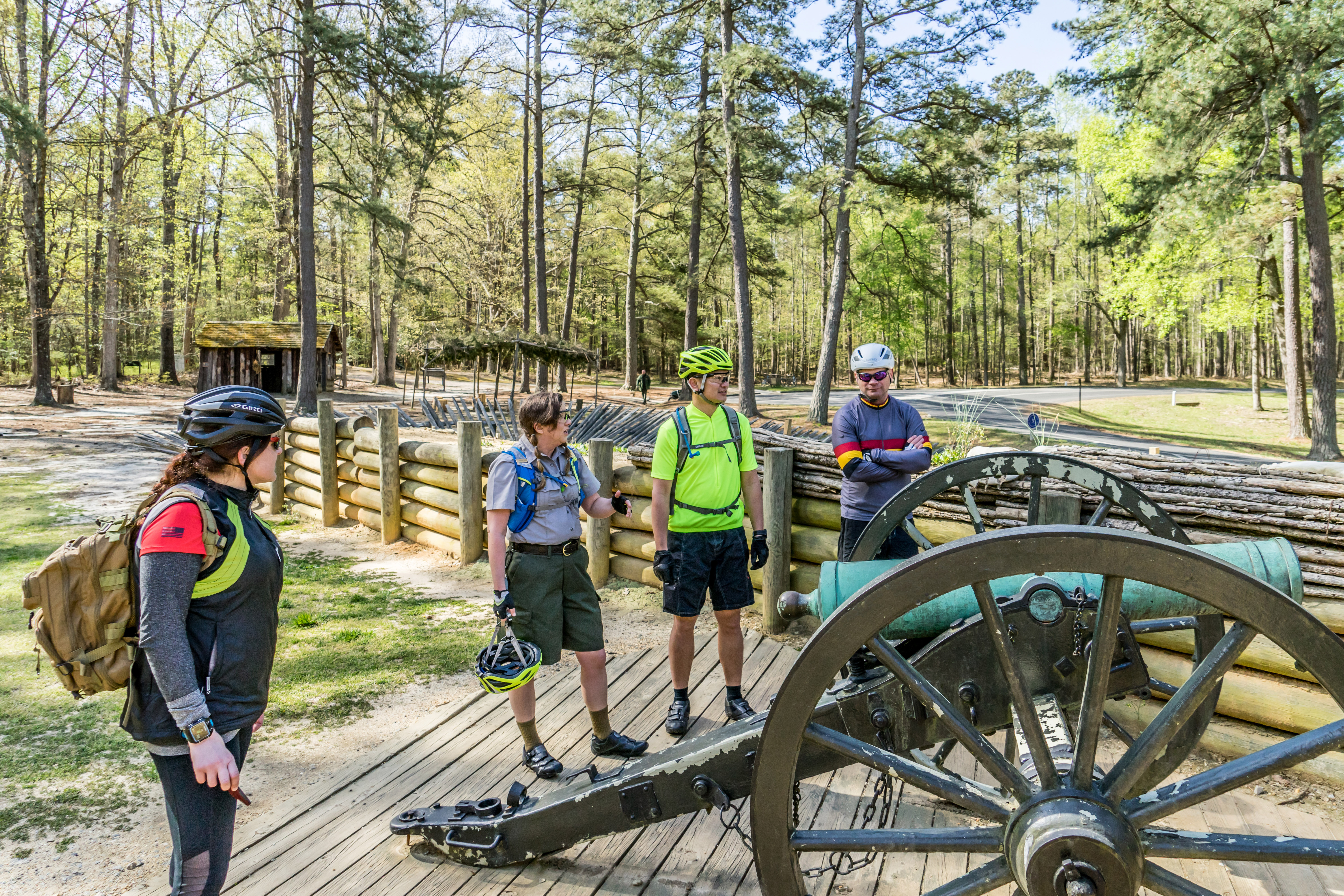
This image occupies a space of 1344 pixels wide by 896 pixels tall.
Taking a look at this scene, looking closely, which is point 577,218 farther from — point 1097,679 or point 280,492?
point 1097,679

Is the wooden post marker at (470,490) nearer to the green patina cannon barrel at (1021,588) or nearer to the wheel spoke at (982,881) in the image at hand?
the green patina cannon barrel at (1021,588)

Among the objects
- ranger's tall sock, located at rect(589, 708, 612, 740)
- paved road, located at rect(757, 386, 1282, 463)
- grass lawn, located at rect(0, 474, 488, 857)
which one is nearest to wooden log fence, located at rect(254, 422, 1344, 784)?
grass lawn, located at rect(0, 474, 488, 857)

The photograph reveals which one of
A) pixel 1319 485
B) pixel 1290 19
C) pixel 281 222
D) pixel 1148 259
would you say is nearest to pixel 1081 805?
pixel 1319 485

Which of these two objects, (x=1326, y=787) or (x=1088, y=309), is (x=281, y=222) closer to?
(x=1326, y=787)

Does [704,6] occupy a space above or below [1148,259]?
above

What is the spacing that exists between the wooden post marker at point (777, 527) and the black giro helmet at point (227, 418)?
3.49 meters

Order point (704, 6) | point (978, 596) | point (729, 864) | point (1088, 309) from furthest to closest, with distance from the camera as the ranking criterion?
point (1088, 309)
point (704, 6)
point (729, 864)
point (978, 596)

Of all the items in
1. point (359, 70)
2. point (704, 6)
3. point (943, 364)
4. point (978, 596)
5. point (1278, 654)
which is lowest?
point (1278, 654)

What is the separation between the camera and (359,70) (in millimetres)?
14984

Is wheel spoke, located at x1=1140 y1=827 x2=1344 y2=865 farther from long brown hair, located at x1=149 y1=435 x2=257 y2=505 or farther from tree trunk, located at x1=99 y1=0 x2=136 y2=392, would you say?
tree trunk, located at x1=99 y1=0 x2=136 y2=392

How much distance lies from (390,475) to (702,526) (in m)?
5.50

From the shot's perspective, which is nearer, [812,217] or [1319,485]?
[1319,485]

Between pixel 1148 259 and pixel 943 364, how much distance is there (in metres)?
28.8

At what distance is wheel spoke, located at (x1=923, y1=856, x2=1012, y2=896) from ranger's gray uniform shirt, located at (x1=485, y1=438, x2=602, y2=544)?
79.2 inches
